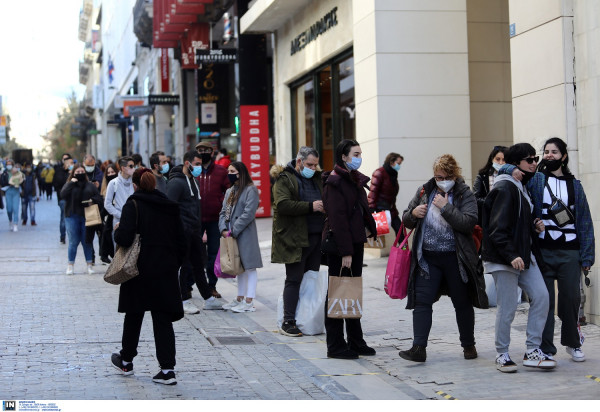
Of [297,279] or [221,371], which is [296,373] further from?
[297,279]

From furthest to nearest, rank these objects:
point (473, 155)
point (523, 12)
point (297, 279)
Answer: point (473, 155)
point (523, 12)
point (297, 279)

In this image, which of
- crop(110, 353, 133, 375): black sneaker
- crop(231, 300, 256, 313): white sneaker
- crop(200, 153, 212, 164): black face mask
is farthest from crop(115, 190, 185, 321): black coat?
crop(200, 153, 212, 164): black face mask

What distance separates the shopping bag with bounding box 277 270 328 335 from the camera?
31.3 ft

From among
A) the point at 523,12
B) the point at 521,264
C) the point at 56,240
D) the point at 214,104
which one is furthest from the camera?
the point at 214,104

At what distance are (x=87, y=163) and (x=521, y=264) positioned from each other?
1145 centimetres

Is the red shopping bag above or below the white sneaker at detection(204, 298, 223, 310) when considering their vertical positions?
above

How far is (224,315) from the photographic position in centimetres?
1103

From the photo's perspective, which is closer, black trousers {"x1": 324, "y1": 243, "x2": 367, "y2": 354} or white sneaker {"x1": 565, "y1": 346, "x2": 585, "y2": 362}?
white sneaker {"x1": 565, "y1": 346, "x2": 585, "y2": 362}

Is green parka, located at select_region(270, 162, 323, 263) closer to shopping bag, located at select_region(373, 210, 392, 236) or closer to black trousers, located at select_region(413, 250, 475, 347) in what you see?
black trousers, located at select_region(413, 250, 475, 347)

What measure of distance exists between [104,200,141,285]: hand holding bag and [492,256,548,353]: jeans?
2823 mm

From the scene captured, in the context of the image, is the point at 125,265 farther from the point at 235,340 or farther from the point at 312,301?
the point at 312,301

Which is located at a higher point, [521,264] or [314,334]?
[521,264]
